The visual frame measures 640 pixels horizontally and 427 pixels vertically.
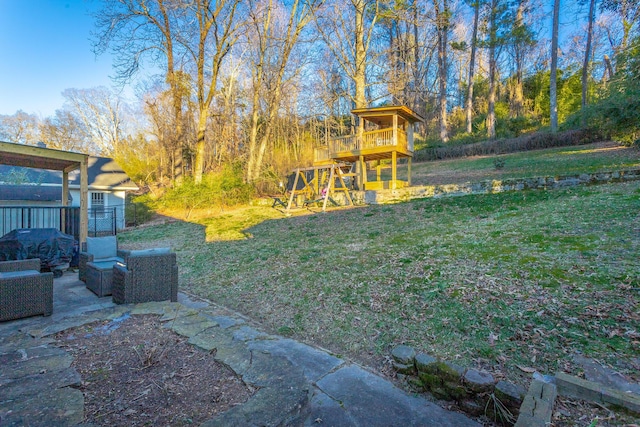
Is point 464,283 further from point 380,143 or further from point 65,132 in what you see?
point 65,132

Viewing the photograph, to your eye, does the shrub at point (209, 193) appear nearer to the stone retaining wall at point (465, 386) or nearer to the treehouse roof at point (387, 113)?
the treehouse roof at point (387, 113)

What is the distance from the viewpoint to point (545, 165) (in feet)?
41.8

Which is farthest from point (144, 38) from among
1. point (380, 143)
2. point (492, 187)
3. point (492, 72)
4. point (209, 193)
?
point (492, 72)

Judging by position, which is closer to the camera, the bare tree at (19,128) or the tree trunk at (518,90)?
the bare tree at (19,128)

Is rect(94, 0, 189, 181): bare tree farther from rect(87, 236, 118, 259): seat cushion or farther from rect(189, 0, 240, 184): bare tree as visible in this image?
rect(87, 236, 118, 259): seat cushion

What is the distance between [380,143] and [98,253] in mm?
11996

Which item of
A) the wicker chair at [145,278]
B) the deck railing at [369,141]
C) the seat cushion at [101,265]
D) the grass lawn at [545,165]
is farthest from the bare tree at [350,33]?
the wicker chair at [145,278]

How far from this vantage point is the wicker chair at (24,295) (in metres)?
3.11

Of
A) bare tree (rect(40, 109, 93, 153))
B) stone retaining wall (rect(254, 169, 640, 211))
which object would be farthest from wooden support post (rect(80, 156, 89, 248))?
bare tree (rect(40, 109, 93, 153))

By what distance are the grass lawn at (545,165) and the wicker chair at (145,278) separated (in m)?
11.3

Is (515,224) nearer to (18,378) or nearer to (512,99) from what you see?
(18,378)

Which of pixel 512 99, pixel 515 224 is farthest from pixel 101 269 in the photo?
pixel 512 99

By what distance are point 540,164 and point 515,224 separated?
954 cm

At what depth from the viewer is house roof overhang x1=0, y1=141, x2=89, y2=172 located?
5.39m
